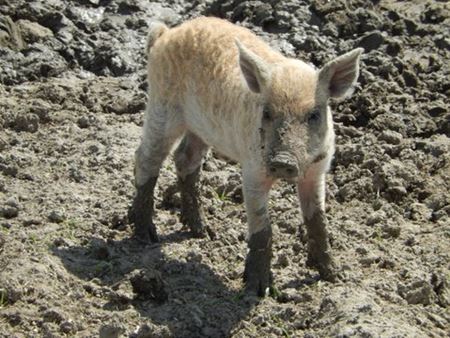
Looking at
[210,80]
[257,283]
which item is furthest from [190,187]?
[257,283]

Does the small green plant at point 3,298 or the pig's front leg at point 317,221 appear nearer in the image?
the small green plant at point 3,298

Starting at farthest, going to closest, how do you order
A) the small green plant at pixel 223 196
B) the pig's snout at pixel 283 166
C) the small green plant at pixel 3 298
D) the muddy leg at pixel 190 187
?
1. the small green plant at pixel 223 196
2. the muddy leg at pixel 190 187
3. the small green plant at pixel 3 298
4. the pig's snout at pixel 283 166

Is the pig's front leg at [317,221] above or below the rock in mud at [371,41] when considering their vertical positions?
below

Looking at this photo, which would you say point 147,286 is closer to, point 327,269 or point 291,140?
point 327,269

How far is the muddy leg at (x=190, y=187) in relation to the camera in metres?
8.11

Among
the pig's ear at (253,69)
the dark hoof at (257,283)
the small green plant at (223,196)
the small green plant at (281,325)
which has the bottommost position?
the small green plant at (281,325)

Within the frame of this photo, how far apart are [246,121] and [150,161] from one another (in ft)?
4.00

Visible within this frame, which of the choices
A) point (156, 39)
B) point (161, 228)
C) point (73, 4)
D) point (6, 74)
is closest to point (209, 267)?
point (161, 228)

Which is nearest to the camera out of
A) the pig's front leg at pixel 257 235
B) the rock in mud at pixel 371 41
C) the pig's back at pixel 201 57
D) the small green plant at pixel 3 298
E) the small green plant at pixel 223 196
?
the small green plant at pixel 3 298

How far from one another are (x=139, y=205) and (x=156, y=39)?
143 centimetres

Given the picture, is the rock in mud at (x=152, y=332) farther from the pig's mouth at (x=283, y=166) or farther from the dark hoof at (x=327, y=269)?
the dark hoof at (x=327, y=269)

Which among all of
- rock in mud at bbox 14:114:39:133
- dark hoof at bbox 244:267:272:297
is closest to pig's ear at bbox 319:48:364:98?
dark hoof at bbox 244:267:272:297

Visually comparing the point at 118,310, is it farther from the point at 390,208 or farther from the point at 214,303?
the point at 390,208

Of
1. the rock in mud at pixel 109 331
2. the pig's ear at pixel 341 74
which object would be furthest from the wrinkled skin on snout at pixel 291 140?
the rock in mud at pixel 109 331
